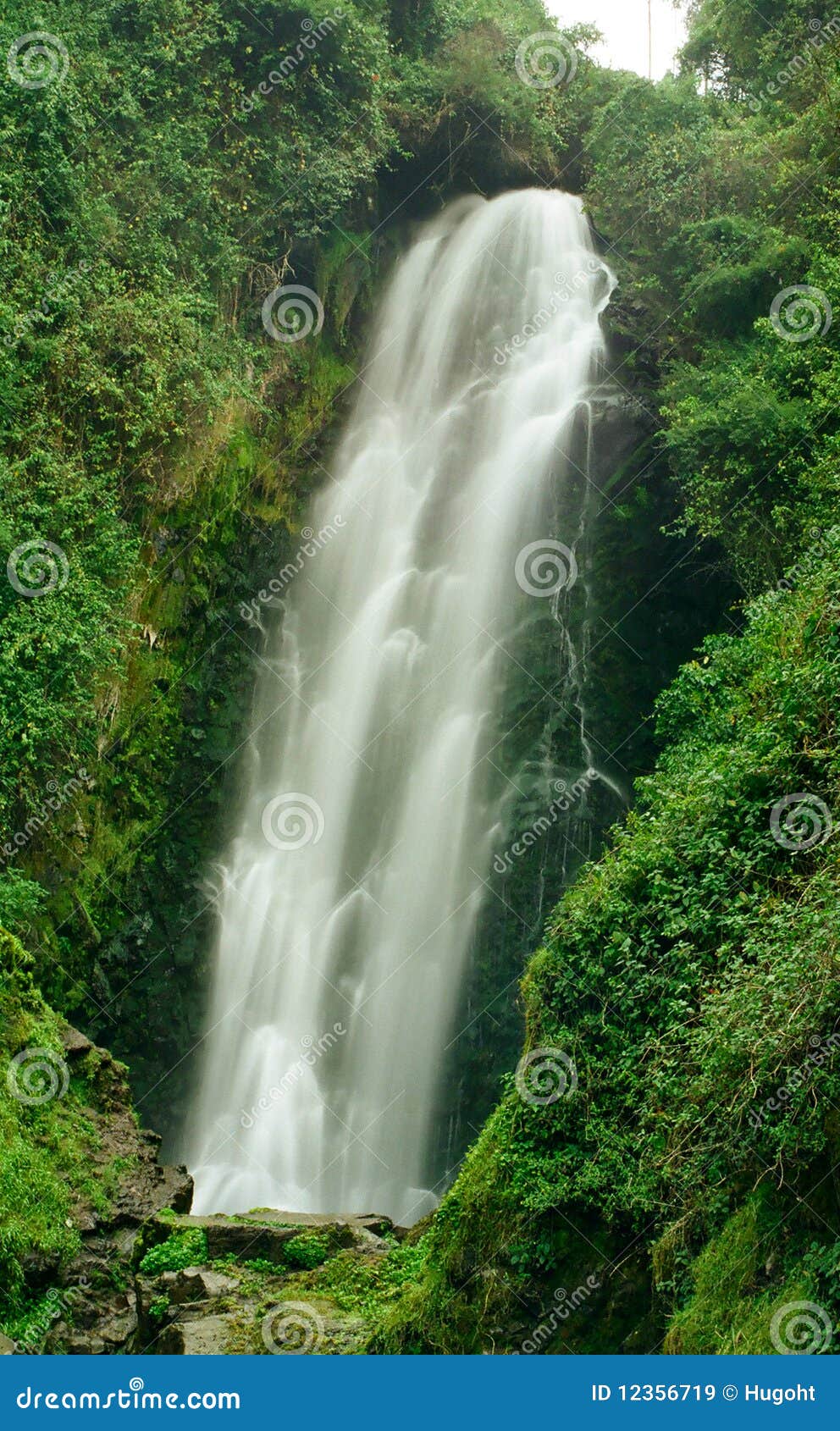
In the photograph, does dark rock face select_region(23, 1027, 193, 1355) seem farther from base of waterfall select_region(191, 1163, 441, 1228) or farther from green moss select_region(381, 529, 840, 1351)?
green moss select_region(381, 529, 840, 1351)

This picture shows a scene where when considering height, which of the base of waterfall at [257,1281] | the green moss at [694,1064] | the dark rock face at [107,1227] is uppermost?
the green moss at [694,1064]

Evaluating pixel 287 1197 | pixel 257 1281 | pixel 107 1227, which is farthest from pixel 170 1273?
pixel 287 1197

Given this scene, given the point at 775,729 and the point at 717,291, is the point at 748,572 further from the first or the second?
the point at 775,729

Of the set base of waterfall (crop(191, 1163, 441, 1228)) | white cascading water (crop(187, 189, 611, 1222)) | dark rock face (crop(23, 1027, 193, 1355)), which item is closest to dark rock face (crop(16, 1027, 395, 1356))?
dark rock face (crop(23, 1027, 193, 1355))

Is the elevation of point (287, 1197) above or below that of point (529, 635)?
below

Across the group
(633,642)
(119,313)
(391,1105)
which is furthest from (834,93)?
(391,1105)

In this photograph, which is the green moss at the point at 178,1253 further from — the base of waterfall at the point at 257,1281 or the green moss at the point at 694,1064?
the green moss at the point at 694,1064

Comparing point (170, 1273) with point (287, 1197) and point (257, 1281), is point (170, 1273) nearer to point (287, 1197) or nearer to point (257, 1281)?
point (257, 1281)

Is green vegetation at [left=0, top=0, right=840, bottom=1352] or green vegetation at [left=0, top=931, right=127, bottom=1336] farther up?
green vegetation at [left=0, top=0, right=840, bottom=1352]

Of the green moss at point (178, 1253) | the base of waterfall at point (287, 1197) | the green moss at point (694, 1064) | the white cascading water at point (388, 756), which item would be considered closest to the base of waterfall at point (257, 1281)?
the green moss at point (178, 1253)
